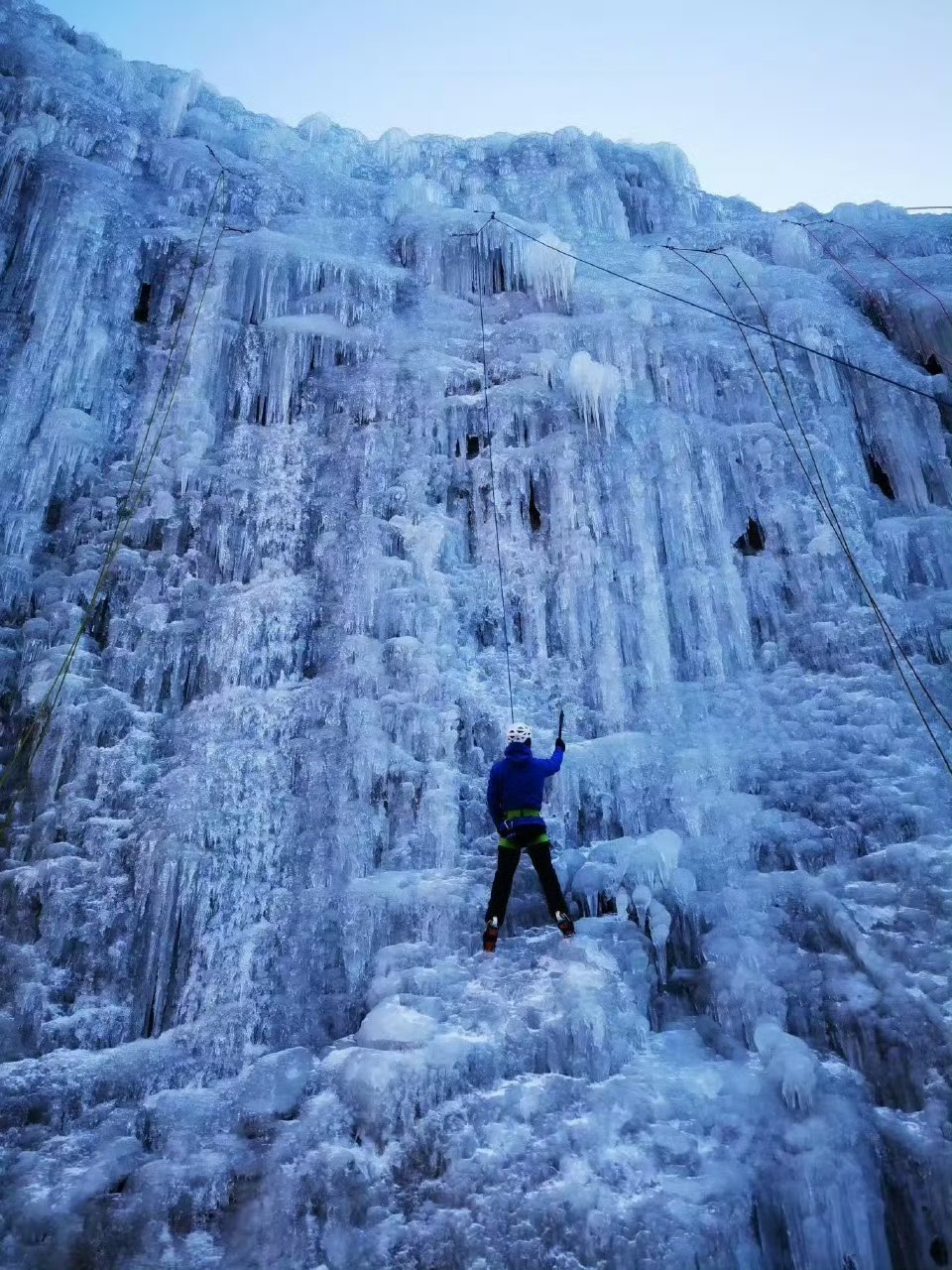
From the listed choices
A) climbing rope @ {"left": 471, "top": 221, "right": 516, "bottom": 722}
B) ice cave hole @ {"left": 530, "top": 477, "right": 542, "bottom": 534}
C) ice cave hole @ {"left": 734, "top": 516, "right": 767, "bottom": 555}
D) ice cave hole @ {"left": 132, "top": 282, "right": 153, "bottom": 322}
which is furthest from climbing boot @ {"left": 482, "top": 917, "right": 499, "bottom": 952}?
ice cave hole @ {"left": 132, "top": 282, "right": 153, "bottom": 322}

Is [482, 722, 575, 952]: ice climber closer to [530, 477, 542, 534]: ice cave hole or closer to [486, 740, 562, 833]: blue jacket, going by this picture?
[486, 740, 562, 833]: blue jacket

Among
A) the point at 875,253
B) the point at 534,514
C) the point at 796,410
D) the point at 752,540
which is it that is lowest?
the point at 752,540

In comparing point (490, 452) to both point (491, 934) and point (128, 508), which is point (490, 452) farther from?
point (491, 934)

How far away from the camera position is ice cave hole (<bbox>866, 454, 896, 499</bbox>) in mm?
7765

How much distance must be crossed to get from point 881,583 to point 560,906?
387 centimetres

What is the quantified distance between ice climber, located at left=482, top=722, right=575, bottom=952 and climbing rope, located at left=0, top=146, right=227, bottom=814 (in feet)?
10.5

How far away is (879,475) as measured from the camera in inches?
309

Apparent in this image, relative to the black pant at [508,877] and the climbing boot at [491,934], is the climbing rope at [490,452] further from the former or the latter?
the climbing boot at [491,934]

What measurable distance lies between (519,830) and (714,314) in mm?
6119

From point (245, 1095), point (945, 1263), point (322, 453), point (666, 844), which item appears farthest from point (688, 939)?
point (322, 453)

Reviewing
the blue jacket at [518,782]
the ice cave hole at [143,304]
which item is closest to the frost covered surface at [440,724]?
the ice cave hole at [143,304]

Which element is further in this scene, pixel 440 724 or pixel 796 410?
pixel 796 410

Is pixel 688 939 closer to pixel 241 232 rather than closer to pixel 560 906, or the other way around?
pixel 560 906

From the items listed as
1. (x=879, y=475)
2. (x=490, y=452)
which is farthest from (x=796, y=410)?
(x=490, y=452)
